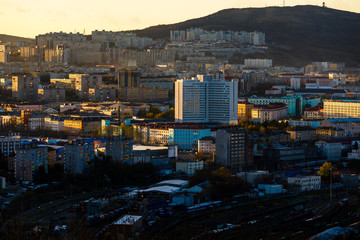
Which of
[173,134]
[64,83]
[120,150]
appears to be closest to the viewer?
[120,150]

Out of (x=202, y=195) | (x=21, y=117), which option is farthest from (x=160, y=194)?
(x=21, y=117)

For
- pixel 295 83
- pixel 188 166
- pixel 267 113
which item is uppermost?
pixel 295 83

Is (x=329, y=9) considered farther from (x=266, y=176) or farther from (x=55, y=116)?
(x=266, y=176)

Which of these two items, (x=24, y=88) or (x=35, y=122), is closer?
(x=35, y=122)

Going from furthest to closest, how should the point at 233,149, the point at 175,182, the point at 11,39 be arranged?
the point at 11,39
the point at 233,149
the point at 175,182

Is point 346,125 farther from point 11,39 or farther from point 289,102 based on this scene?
point 11,39

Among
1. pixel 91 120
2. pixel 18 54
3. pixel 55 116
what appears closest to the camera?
pixel 91 120

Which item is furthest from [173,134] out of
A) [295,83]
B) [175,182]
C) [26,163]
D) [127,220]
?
[295,83]
